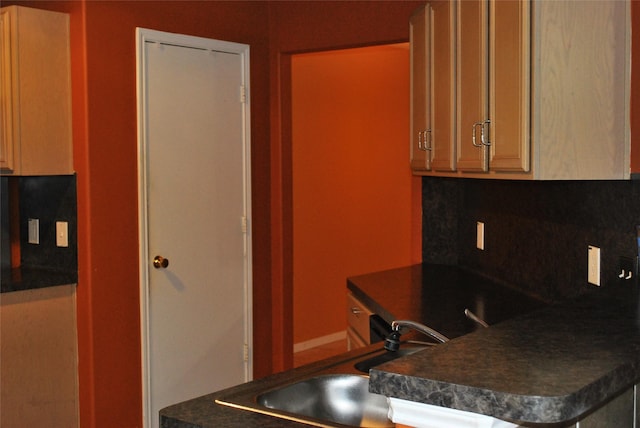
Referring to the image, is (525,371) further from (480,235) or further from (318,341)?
(318,341)

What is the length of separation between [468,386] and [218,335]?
10.9 ft

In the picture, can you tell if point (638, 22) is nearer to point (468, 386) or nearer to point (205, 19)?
point (468, 386)

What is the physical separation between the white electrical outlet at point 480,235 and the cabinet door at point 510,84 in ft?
4.22

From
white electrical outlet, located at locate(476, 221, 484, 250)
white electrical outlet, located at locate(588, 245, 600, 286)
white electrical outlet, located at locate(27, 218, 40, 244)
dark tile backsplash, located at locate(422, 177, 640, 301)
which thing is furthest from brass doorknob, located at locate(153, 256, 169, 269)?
white electrical outlet, located at locate(588, 245, 600, 286)

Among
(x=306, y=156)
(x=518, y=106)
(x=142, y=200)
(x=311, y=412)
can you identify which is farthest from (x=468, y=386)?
(x=306, y=156)

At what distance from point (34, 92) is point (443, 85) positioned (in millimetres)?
1946

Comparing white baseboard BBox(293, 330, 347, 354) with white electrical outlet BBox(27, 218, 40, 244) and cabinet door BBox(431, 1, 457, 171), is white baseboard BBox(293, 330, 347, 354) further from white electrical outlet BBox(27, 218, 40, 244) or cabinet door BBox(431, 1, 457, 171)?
cabinet door BBox(431, 1, 457, 171)

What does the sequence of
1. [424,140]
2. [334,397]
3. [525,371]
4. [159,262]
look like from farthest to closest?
[159,262] < [424,140] < [334,397] < [525,371]

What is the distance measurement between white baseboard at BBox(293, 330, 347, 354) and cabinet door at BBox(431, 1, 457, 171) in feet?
10.8

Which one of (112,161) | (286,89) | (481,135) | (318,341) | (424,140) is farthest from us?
(318,341)

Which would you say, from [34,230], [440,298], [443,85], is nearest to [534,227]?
[440,298]

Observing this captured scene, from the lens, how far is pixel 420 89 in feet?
11.4

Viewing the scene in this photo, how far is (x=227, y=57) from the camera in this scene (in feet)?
14.7

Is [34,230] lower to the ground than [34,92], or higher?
lower
